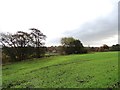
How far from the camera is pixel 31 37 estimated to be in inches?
2672

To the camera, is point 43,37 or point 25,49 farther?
point 43,37

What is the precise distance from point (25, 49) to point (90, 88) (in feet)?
167

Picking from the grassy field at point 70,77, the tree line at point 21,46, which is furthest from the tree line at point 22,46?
the grassy field at point 70,77

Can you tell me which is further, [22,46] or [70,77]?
[22,46]

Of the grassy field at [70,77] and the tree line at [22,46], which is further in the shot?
the tree line at [22,46]

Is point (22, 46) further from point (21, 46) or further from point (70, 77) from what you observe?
point (70, 77)

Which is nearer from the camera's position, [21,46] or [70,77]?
[70,77]

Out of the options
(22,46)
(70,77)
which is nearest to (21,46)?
(22,46)

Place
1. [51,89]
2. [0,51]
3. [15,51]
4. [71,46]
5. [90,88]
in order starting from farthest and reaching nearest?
1. [71,46]
2. [15,51]
3. [0,51]
4. [51,89]
5. [90,88]

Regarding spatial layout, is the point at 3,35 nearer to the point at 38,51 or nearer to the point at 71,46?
the point at 38,51

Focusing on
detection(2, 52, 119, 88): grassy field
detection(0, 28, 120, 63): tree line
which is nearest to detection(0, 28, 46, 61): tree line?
detection(0, 28, 120, 63): tree line

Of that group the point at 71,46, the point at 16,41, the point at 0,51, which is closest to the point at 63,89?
the point at 0,51

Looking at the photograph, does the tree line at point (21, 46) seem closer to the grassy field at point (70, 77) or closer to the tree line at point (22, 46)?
the tree line at point (22, 46)

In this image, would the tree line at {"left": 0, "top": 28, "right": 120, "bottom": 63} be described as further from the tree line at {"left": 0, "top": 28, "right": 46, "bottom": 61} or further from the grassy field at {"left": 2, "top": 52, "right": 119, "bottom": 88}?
the grassy field at {"left": 2, "top": 52, "right": 119, "bottom": 88}
